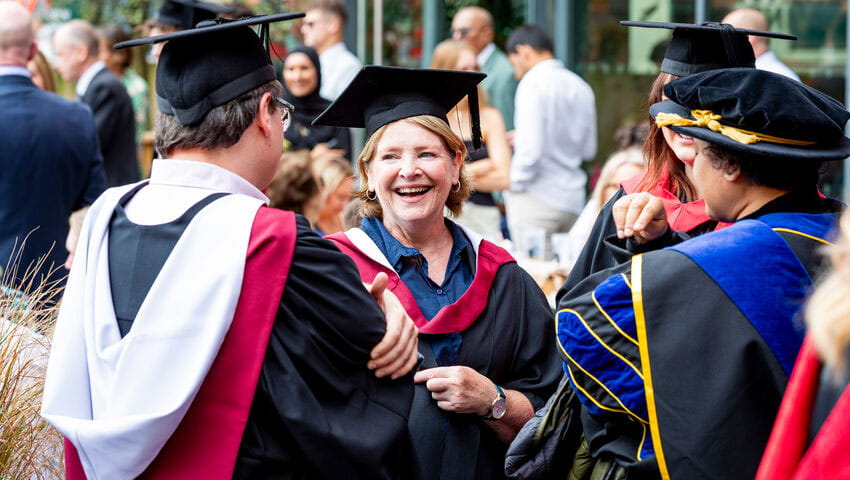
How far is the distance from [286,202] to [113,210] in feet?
9.97

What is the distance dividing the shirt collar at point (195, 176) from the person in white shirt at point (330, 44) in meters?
6.24

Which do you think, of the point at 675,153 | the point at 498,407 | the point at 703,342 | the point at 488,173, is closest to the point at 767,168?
the point at 703,342

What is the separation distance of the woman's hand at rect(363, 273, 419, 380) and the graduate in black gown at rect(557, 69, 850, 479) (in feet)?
1.33

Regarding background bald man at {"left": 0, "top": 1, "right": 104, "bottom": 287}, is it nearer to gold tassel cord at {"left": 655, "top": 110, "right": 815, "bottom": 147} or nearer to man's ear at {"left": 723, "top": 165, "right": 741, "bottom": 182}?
gold tassel cord at {"left": 655, "top": 110, "right": 815, "bottom": 147}

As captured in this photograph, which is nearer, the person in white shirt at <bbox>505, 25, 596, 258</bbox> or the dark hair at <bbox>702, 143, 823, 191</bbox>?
the dark hair at <bbox>702, 143, 823, 191</bbox>

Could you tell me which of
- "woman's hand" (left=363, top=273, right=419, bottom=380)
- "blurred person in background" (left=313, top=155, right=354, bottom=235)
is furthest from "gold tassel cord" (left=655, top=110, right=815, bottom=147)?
"blurred person in background" (left=313, top=155, right=354, bottom=235)

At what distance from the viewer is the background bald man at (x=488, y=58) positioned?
8.98m

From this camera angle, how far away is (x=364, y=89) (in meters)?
3.25

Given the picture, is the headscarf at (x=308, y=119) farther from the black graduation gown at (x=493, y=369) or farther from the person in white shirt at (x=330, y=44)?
the black graduation gown at (x=493, y=369)

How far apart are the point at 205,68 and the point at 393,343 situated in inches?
32.2

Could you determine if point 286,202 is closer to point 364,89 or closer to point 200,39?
point 364,89

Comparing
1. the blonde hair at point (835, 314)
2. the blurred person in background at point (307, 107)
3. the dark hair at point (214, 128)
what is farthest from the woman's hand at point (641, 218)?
the blurred person in background at point (307, 107)

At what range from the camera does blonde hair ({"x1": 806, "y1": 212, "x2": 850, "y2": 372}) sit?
1.34 m

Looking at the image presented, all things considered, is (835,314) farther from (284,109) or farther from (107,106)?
(107,106)
